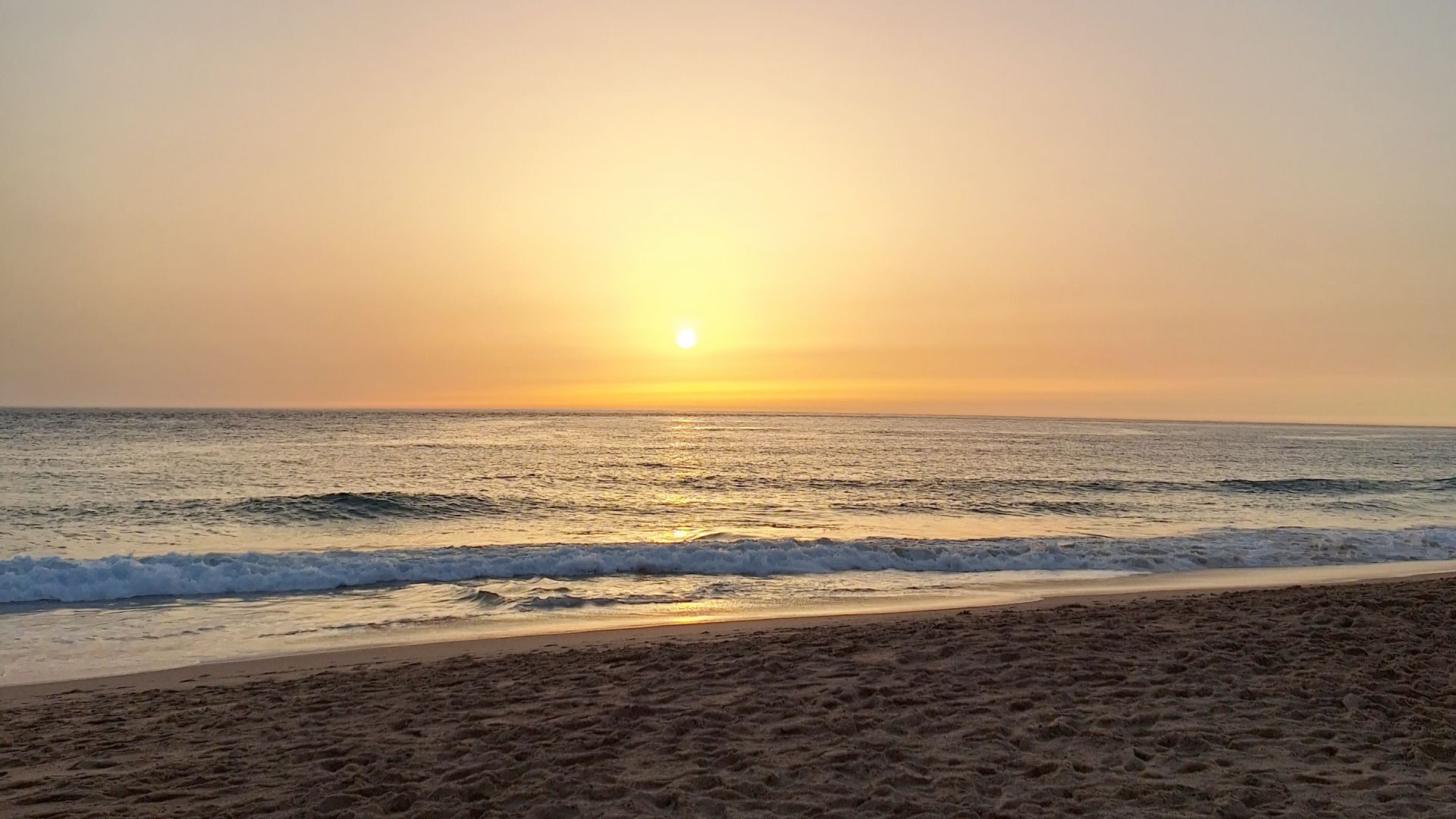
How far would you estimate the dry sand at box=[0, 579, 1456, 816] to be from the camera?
5332 millimetres

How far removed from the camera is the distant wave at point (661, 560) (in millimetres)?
14609

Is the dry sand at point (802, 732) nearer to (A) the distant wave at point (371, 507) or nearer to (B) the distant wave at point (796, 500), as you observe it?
(A) the distant wave at point (371, 507)

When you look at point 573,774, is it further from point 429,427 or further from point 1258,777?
point 429,427

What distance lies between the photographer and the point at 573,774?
5719 mm

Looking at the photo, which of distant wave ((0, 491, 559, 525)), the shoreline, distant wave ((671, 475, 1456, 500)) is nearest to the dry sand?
the shoreline

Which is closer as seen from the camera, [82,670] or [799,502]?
[82,670]

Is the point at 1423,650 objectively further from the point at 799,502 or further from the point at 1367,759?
the point at 799,502

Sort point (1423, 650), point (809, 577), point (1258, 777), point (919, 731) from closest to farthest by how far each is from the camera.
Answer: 1. point (1258, 777)
2. point (919, 731)
3. point (1423, 650)
4. point (809, 577)

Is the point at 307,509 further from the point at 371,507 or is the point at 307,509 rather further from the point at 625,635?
the point at 625,635

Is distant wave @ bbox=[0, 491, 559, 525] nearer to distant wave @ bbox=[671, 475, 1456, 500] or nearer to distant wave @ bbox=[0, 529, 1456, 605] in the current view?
distant wave @ bbox=[0, 529, 1456, 605]

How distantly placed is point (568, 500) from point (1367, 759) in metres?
25.6

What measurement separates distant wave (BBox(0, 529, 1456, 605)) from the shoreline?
2270 mm

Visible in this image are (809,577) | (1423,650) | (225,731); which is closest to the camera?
(225,731)

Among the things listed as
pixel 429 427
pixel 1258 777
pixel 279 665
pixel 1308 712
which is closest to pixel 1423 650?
pixel 1308 712
